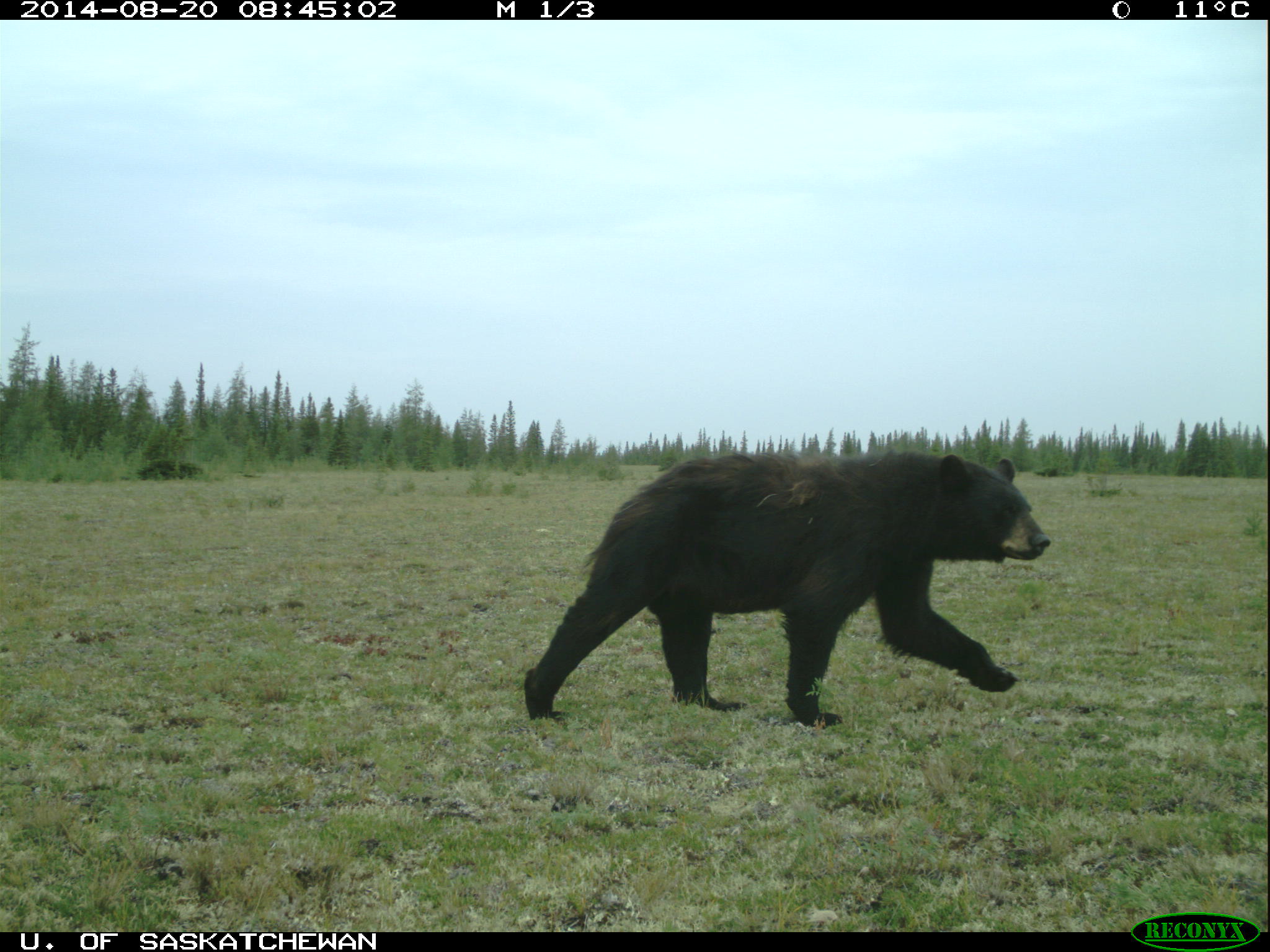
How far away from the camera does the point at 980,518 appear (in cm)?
566

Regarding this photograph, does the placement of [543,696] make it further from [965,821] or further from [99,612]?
[99,612]

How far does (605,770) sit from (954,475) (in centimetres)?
311

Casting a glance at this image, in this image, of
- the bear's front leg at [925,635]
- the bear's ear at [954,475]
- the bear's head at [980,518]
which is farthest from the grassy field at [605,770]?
the bear's ear at [954,475]

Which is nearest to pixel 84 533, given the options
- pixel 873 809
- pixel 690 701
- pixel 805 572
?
pixel 690 701

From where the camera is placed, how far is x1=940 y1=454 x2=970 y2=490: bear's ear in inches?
223

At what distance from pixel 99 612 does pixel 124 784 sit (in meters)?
5.74

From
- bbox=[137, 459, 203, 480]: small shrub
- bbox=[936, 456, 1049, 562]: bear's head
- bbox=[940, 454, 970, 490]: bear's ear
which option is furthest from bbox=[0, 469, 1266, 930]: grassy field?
bbox=[137, 459, 203, 480]: small shrub

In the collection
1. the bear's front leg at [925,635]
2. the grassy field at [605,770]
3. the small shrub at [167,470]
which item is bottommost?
the grassy field at [605,770]

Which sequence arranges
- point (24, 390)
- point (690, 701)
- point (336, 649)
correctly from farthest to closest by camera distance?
point (24, 390), point (336, 649), point (690, 701)

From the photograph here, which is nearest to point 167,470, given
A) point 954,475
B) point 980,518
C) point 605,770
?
point 605,770

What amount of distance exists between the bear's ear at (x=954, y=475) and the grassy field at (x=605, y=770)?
1666 millimetres

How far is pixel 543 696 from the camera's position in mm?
5980

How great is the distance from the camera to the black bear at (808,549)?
5.66 meters
